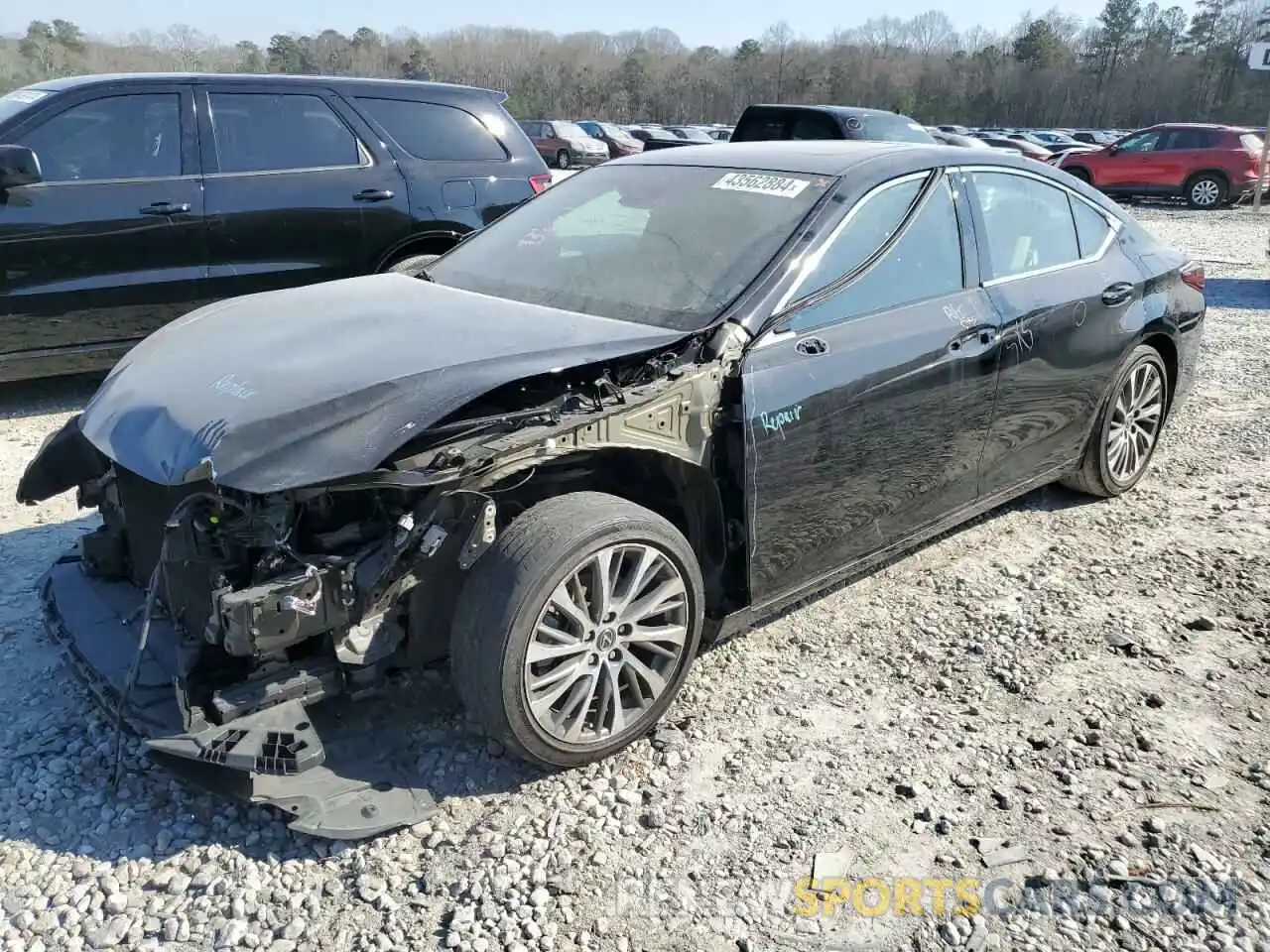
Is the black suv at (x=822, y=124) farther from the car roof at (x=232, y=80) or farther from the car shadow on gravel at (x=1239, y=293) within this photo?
the car roof at (x=232, y=80)

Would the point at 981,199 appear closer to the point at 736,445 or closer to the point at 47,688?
the point at 736,445

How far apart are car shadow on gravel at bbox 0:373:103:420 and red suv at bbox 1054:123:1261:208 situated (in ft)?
66.8

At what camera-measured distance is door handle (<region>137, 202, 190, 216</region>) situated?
578cm

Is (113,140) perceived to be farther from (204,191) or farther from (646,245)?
(646,245)

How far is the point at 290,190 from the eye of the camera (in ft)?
20.4

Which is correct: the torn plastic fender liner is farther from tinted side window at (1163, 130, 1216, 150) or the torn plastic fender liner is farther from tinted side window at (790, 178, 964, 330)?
tinted side window at (1163, 130, 1216, 150)

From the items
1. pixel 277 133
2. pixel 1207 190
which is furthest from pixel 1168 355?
pixel 1207 190

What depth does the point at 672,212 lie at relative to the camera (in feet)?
12.0

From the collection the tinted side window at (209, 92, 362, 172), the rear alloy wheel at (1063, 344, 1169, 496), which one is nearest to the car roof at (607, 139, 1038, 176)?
the rear alloy wheel at (1063, 344, 1169, 496)

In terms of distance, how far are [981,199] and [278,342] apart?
2689mm

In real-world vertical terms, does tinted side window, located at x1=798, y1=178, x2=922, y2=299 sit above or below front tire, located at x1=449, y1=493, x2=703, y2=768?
above

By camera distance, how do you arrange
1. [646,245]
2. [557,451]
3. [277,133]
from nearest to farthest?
[557,451]
[646,245]
[277,133]

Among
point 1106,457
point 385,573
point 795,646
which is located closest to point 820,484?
point 795,646

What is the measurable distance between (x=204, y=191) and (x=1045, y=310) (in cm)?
478
